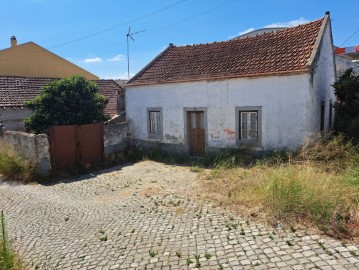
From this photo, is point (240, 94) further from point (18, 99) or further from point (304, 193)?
point (18, 99)

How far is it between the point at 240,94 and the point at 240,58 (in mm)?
1964

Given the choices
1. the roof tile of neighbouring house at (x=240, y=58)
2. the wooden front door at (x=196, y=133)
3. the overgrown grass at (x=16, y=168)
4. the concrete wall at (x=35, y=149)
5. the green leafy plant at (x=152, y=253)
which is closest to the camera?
the green leafy plant at (x=152, y=253)

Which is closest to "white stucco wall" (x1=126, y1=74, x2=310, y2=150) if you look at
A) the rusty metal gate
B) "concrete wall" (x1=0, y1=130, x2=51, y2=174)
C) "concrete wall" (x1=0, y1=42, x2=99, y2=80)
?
the rusty metal gate

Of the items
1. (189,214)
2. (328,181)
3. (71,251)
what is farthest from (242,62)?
(71,251)

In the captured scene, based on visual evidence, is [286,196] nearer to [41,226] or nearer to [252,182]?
[252,182]

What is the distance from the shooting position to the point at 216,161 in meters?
11.4

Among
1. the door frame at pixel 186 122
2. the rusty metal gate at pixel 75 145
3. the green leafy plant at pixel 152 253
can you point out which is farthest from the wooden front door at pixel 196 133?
the green leafy plant at pixel 152 253

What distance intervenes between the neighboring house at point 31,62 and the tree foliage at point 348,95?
70.1ft

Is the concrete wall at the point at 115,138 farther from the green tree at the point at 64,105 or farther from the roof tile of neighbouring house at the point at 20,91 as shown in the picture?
the roof tile of neighbouring house at the point at 20,91

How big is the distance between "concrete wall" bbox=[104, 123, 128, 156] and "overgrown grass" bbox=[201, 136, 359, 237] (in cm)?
546

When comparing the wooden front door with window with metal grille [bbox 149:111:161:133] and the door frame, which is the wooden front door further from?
window with metal grille [bbox 149:111:161:133]

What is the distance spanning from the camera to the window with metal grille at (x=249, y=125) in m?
11.4

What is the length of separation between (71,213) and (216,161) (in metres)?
5.86

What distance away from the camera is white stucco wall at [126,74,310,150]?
34.2 ft
